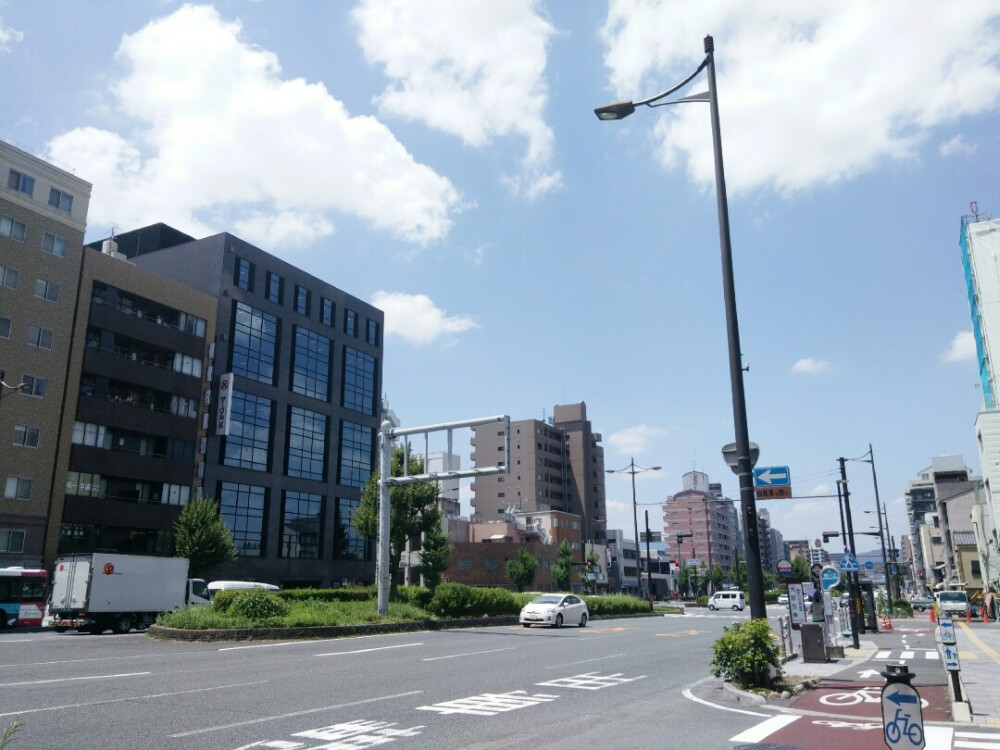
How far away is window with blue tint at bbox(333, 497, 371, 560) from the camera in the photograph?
61.5 metres

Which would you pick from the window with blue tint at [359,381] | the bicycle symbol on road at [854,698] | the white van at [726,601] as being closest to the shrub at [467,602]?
the bicycle symbol on road at [854,698]

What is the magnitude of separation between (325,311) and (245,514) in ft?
64.6

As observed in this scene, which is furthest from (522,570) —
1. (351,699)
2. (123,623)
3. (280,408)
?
(351,699)

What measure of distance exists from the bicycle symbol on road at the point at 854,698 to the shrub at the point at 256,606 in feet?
57.0

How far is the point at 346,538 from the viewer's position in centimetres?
6231

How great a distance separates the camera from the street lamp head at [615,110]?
12.0 m

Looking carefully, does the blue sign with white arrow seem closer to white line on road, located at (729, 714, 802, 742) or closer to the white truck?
white line on road, located at (729, 714, 802, 742)

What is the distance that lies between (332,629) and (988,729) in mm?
19240

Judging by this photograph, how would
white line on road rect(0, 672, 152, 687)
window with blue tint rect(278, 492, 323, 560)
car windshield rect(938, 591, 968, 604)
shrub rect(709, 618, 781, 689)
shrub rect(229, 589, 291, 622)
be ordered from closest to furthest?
1. shrub rect(709, 618, 781, 689)
2. white line on road rect(0, 672, 152, 687)
3. shrub rect(229, 589, 291, 622)
4. car windshield rect(938, 591, 968, 604)
5. window with blue tint rect(278, 492, 323, 560)

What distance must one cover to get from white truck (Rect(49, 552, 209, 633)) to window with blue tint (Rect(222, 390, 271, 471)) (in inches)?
845

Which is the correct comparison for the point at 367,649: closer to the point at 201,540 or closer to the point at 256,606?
the point at 256,606

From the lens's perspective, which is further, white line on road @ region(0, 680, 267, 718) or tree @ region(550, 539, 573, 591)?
tree @ region(550, 539, 573, 591)

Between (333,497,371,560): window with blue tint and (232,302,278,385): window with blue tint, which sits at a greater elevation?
(232,302,278,385): window with blue tint

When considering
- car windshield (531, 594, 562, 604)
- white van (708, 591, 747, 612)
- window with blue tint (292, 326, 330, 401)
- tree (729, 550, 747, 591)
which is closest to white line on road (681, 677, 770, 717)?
car windshield (531, 594, 562, 604)
